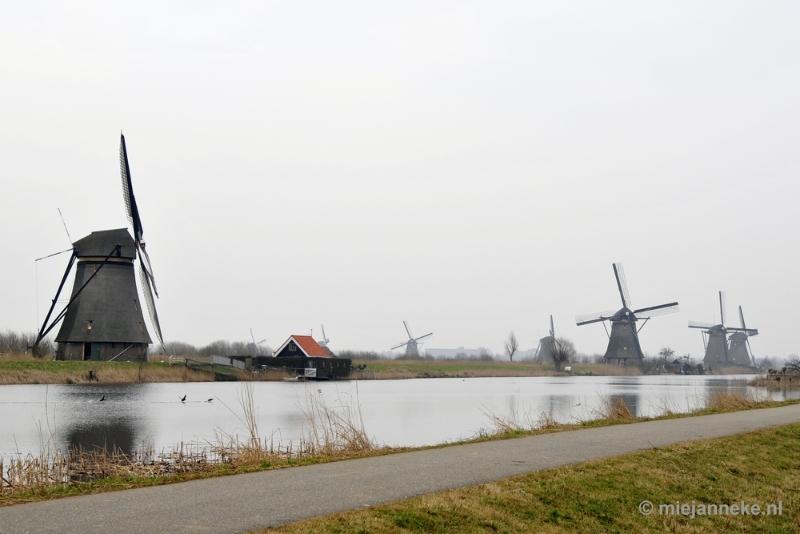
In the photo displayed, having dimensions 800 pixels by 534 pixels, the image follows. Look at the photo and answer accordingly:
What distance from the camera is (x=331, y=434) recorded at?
43.3 ft

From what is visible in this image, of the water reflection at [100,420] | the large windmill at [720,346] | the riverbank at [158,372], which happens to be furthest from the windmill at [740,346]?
the water reflection at [100,420]

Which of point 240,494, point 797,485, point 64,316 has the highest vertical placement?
point 64,316

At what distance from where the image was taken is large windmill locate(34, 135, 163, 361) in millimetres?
45562

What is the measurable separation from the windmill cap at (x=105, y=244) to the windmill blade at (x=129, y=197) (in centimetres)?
93

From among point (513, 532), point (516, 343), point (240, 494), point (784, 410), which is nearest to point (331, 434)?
point (240, 494)

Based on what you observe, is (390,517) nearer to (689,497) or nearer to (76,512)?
(76,512)

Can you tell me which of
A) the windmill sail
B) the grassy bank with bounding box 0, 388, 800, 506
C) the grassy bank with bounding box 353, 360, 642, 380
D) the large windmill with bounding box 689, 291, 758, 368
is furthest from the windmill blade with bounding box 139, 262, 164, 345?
the large windmill with bounding box 689, 291, 758, 368

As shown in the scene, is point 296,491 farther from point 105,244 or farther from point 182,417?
point 105,244

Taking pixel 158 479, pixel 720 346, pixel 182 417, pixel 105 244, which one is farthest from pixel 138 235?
pixel 720 346

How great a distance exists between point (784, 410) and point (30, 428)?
20.3 meters

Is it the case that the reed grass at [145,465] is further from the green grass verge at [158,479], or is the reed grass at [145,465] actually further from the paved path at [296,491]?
the paved path at [296,491]

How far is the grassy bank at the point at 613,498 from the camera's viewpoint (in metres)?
7.07

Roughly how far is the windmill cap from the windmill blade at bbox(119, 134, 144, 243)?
3.04 ft

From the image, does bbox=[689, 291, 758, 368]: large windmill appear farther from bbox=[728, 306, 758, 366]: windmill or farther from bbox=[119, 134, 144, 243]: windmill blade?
bbox=[119, 134, 144, 243]: windmill blade
